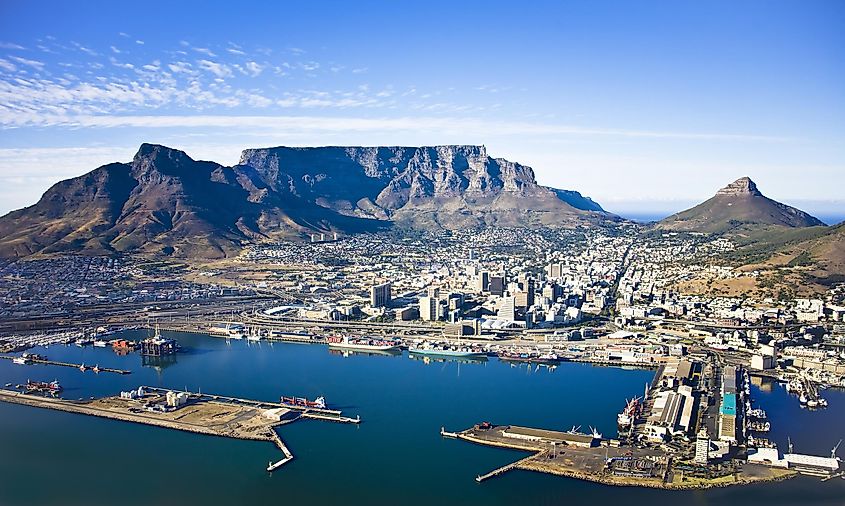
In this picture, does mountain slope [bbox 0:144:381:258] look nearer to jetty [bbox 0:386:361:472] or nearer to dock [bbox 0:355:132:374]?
dock [bbox 0:355:132:374]

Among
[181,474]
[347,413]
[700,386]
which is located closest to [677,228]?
[700,386]

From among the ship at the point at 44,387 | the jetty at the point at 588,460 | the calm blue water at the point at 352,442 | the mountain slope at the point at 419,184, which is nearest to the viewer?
the calm blue water at the point at 352,442

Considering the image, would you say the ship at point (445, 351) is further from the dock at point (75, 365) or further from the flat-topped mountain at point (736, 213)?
the flat-topped mountain at point (736, 213)

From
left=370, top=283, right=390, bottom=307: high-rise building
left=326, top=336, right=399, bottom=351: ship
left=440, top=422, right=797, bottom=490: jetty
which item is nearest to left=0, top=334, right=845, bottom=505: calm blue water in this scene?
left=440, top=422, right=797, bottom=490: jetty

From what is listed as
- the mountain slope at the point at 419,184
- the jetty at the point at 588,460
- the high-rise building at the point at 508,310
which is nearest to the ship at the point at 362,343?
the high-rise building at the point at 508,310

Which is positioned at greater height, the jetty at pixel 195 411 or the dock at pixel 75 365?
the dock at pixel 75 365
